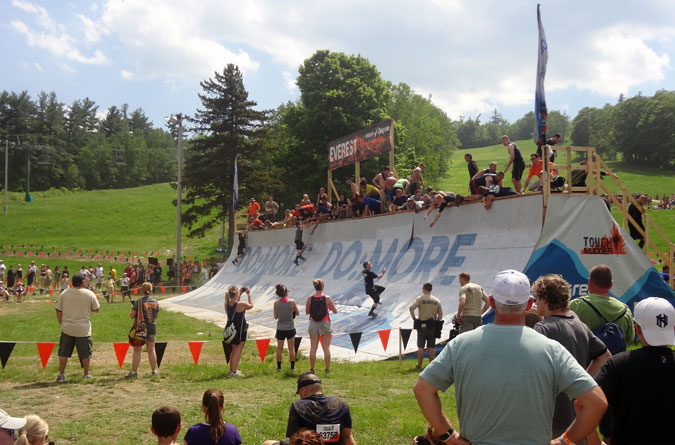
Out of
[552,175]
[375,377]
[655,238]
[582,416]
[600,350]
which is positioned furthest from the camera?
[655,238]

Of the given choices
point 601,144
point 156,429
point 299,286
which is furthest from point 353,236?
point 601,144

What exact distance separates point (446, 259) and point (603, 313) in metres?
9.48

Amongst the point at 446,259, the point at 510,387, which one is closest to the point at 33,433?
the point at 510,387

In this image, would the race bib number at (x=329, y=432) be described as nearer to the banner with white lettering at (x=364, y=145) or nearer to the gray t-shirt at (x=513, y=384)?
the gray t-shirt at (x=513, y=384)

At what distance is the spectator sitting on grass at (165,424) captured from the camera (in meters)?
3.89

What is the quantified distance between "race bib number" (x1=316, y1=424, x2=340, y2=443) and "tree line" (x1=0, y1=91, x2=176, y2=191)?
88.4 metres

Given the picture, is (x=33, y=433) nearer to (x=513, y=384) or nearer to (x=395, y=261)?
(x=513, y=384)

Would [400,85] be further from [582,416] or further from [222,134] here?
[582,416]

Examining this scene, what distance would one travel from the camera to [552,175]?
1302cm

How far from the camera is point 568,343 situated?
3617 mm

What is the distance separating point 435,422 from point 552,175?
11448mm

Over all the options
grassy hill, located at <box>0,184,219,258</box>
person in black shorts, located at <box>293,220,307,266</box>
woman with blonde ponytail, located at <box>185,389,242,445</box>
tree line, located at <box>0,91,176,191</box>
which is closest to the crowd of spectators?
grassy hill, located at <box>0,184,219,258</box>

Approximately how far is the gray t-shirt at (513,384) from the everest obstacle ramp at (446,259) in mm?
7906

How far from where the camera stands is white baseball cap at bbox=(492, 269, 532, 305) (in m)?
2.83
